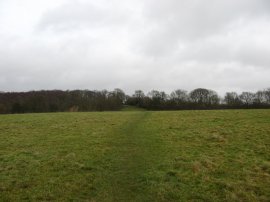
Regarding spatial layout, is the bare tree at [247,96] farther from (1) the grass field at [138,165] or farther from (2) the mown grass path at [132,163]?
(2) the mown grass path at [132,163]

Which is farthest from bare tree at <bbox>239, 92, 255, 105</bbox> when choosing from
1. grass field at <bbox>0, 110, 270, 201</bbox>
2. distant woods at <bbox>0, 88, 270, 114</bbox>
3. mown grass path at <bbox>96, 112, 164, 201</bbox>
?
mown grass path at <bbox>96, 112, 164, 201</bbox>

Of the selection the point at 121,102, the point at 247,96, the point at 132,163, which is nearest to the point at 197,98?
the point at 247,96

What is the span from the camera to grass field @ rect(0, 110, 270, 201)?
1209 centimetres

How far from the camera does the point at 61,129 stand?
97.3ft

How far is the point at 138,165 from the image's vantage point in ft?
51.1

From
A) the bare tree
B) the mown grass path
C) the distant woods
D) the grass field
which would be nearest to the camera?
the mown grass path

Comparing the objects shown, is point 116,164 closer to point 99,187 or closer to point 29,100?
point 99,187

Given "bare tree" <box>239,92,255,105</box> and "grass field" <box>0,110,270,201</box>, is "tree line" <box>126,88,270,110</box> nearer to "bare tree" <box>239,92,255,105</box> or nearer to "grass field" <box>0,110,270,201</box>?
"bare tree" <box>239,92,255,105</box>

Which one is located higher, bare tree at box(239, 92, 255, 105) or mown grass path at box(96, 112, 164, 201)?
Answer: bare tree at box(239, 92, 255, 105)

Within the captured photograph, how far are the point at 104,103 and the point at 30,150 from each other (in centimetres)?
7928

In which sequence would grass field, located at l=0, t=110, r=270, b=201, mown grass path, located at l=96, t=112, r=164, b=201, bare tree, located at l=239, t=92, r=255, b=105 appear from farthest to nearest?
bare tree, located at l=239, t=92, r=255, b=105 < grass field, located at l=0, t=110, r=270, b=201 < mown grass path, located at l=96, t=112, r=164, b=201

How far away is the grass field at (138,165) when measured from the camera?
12.1 metres

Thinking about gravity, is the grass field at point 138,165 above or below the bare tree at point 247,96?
below

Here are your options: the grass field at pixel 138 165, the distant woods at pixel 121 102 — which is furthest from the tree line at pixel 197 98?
the grass field at pixel 138 165
